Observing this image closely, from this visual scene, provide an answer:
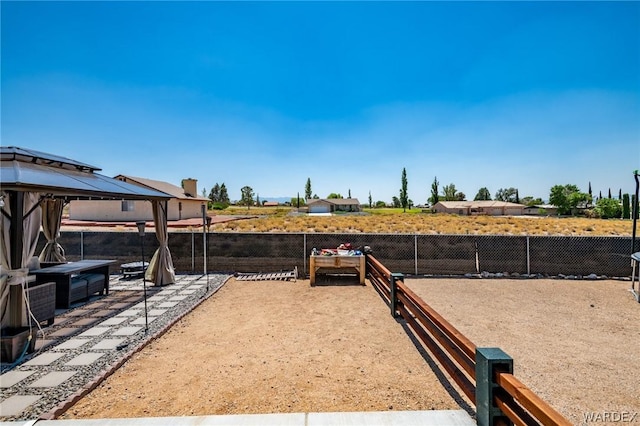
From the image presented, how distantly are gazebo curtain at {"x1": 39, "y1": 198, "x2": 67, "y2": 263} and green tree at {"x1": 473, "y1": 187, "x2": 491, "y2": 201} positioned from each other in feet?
337

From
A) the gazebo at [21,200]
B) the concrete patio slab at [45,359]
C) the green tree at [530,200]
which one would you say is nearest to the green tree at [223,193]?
the gazebo at [21,200]

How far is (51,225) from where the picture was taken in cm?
827

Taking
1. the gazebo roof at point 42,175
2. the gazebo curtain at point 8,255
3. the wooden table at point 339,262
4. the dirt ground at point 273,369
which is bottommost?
the dirt ground at point 273,369

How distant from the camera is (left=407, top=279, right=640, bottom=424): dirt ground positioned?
3287mm

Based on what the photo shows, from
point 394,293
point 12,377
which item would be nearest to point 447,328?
point 394,293

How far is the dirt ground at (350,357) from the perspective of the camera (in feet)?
10.0

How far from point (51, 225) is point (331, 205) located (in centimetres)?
5897

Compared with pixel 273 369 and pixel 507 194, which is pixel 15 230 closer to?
pixel 273 369

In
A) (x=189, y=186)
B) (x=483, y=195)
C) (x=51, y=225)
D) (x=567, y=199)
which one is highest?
(x=483, y=195)

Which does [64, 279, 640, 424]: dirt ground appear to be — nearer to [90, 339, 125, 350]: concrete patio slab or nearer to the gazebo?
[90, 339, 125, 350]: concrete patio slab

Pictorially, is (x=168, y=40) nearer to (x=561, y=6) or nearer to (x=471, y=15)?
(x=471, y=15)

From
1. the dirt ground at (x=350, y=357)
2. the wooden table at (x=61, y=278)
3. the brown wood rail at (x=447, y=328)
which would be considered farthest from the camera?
the wooden table at (x=61, y=278)

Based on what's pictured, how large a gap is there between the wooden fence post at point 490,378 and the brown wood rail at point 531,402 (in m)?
0.06

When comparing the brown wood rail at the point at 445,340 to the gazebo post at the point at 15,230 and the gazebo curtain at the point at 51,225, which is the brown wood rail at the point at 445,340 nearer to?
the gazebo post at the point at 15,230
